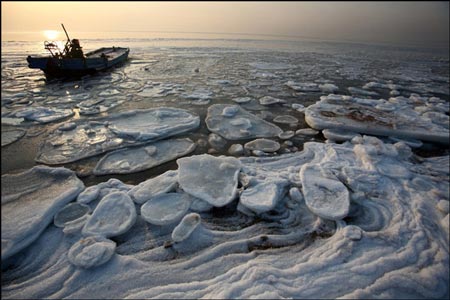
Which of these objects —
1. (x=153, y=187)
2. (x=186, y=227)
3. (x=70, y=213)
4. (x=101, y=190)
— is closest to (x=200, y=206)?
(x=186, y=227)

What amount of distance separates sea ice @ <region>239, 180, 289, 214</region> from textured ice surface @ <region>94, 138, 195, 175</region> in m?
1.60

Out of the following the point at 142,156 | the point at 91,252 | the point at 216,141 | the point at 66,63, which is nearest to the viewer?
the point at 91,252

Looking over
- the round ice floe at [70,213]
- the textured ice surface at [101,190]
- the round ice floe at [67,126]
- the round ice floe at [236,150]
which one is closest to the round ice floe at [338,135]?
the round ice floe at [236,150]

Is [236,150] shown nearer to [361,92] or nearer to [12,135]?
[12,135]

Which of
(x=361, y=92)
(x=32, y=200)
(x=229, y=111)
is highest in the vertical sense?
(x=361, y=92)

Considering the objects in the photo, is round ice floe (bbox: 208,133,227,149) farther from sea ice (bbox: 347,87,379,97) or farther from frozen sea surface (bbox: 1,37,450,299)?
sea ice (bbox: 347,87,379,97)

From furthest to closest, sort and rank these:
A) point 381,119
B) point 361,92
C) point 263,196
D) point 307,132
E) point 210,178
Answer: point 361,92 < point 381,119 < point 307,132 < point 210,178 < point 263,196

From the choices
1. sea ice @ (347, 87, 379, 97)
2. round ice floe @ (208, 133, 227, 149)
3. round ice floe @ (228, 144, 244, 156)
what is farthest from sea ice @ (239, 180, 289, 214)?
sea ice @ (347, 87, 379, 97)

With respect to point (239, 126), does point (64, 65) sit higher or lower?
higher

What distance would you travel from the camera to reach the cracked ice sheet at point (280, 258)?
6.52 ft

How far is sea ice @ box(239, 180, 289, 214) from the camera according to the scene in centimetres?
288

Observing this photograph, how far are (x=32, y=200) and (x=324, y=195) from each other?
3.63 metres

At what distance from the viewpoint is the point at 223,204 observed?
2902mm

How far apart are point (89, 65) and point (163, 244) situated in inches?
391
